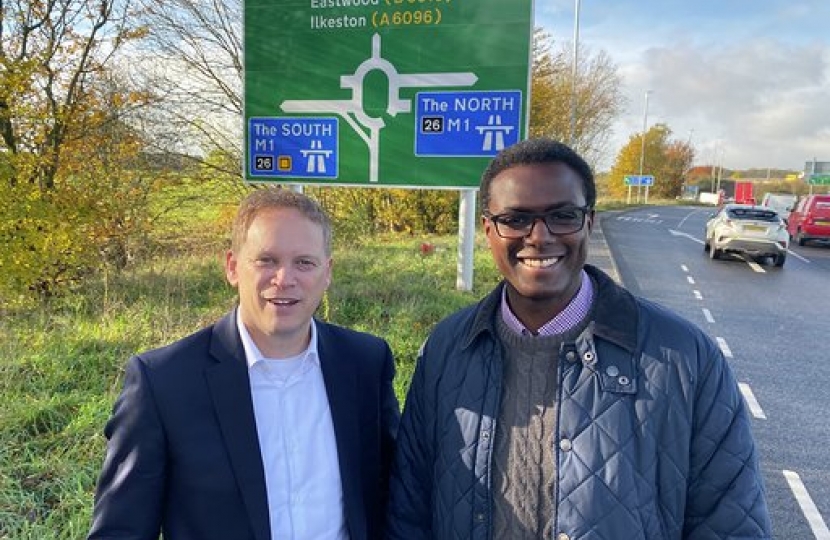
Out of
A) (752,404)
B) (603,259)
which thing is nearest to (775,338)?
(752,404)

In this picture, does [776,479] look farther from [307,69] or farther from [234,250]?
[307,69]

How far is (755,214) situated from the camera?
597 inches

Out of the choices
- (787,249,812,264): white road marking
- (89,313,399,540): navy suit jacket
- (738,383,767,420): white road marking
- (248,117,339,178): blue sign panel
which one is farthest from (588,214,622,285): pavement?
(89,313,399,540): navy suit jacket

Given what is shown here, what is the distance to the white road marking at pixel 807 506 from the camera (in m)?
3.60

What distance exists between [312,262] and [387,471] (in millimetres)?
749

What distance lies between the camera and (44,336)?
6.01m

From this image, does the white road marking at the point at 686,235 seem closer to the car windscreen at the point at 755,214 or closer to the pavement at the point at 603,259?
the car windscreen at the point at 755,214

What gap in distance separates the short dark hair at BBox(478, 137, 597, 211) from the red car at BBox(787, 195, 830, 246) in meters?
22.6

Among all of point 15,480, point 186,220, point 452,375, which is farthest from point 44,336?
point 186,220

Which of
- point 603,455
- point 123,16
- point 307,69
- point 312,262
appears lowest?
point 603,455

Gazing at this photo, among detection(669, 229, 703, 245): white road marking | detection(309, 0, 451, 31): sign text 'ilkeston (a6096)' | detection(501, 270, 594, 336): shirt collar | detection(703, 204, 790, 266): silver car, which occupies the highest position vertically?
detection(309, 0, 451, 31): sign text 'ilkeston (a6096)'

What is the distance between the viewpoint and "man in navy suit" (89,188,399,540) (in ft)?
5.13

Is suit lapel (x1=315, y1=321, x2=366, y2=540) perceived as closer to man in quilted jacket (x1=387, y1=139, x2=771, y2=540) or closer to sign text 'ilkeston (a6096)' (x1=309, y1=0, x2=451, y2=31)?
man in quilted jacket (x1=387, y1=139, x2=771, y2=540)

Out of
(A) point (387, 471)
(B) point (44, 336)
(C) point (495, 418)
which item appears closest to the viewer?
(C) point (495, 418)
